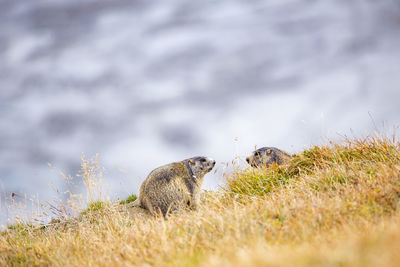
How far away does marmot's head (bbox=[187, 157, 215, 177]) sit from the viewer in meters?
9.40

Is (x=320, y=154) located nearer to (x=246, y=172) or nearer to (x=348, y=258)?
(x=246, y=172)

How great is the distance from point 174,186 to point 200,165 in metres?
1.33

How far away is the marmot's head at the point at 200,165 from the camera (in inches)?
370

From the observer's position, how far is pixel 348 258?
2.21 m

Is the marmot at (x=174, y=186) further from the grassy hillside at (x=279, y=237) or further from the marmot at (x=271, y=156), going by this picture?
the marmot at (x=271, y=156)

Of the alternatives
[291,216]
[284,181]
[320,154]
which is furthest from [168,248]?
[320,154]

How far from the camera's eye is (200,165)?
943 cm

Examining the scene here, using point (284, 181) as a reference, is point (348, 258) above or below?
above

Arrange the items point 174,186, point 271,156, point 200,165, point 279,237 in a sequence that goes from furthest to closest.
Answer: point 271,156, point 200,165, point 174,186, point 279,237

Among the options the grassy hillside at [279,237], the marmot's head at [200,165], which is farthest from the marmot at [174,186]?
the grassy hillside at [279,237]

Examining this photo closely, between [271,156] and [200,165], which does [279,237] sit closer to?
[200,165]

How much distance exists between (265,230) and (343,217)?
1.06 m

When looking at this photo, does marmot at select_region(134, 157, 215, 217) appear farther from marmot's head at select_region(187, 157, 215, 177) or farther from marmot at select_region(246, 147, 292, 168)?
marmot at select_region(246, 147, 292, 168)

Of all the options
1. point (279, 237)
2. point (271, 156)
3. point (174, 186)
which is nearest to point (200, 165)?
point (174, 186)
